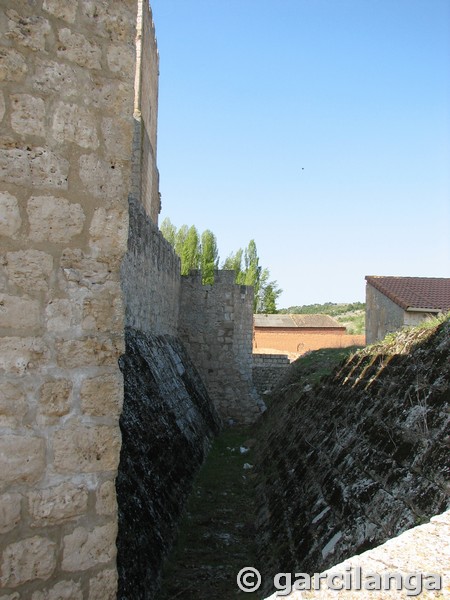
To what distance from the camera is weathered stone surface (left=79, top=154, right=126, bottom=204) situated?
2775 millimetres

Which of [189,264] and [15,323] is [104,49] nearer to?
[15,323]

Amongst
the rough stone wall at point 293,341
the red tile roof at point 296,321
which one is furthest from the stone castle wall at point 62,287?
the red tile roof at point 296,321

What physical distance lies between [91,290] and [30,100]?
92cm

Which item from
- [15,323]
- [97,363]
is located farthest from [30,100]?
[97,363]

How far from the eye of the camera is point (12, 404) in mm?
2545

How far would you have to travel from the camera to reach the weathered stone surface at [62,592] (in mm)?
2561

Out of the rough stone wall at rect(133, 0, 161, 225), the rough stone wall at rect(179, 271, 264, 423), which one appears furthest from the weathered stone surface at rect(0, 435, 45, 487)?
the rough stone wall at rect(179, 271, 264, 423)

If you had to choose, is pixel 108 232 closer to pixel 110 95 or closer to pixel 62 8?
pixel 110 95

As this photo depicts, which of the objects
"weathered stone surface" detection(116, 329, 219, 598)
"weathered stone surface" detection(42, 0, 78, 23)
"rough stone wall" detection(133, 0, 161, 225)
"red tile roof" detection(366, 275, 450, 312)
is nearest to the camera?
"weathered stone surface" detection(42, 0, 78, 23)

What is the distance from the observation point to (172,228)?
4597 centimetres

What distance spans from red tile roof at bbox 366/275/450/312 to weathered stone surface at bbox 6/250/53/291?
14257 millimetres

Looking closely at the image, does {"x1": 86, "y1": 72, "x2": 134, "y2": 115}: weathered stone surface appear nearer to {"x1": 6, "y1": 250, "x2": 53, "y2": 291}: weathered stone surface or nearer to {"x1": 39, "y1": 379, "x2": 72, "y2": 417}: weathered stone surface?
{"x1": 6, "y1": 250, "x2": 53, "y2": 291}: weathered stone surface

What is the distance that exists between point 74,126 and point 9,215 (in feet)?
1.77

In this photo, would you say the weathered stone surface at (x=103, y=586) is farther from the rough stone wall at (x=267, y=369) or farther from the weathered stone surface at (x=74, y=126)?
the rough stone wall at (x=267, y=369)
